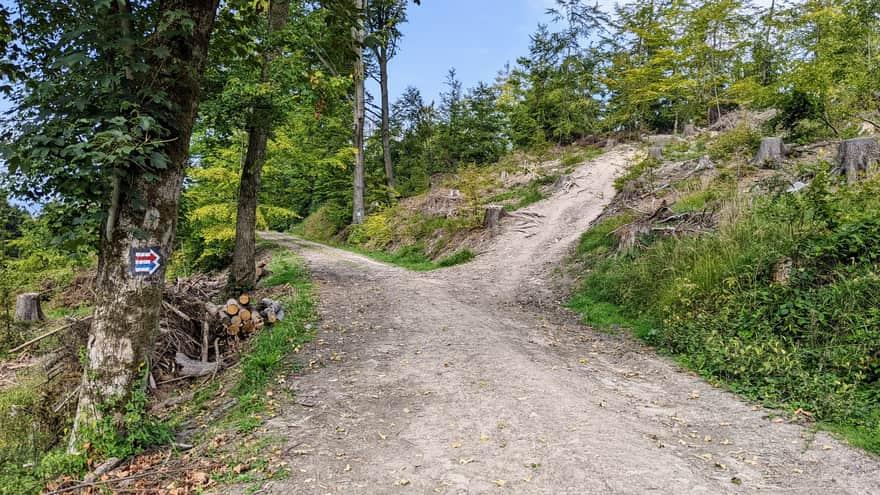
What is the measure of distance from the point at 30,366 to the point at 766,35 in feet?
90.7

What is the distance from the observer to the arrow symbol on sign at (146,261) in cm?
387

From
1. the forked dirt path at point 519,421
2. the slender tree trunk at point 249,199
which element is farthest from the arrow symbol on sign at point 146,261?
the slender tree trunk at point 249,199

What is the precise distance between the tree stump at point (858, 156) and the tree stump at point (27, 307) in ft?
52.3

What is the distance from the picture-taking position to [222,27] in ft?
18.6

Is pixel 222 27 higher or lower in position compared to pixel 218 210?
higher

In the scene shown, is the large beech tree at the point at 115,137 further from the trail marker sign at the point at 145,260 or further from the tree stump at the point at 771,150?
the tree stump at the point at 771,150

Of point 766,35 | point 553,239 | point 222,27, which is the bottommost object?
point 553,239

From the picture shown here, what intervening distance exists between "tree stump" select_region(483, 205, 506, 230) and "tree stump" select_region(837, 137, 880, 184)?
8.14 metres

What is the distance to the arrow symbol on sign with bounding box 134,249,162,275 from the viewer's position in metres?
3.87

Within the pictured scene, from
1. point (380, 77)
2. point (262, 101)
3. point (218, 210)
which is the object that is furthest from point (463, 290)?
point (380, 77)

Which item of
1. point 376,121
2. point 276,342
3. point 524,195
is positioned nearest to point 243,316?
point 276,342

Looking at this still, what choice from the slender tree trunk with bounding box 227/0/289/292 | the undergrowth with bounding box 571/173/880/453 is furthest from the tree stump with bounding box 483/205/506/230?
the slender tree trunk with bounding box 227/0/289/292

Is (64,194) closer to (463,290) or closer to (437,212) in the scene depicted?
(463,290)

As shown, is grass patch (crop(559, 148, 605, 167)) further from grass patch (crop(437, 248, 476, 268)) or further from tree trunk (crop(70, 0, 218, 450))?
tree trunk (crop(70, 0, 218, 450))
